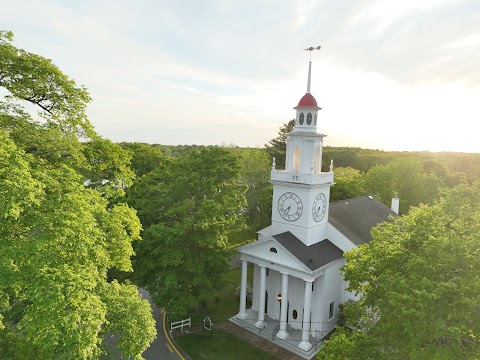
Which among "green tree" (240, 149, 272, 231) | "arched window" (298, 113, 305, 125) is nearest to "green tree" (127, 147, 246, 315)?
"arched window" (298, 113, 305, 125)

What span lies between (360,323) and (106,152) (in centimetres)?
1529

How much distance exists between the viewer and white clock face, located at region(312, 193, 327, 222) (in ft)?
87.8

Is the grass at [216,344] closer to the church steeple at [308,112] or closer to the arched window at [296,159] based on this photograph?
the arched window at [296,159]

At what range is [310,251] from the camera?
25734 mm

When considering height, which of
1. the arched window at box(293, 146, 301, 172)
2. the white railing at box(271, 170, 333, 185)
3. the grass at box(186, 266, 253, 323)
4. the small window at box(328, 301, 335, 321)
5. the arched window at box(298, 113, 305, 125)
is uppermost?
the arched window at box(298, 113, 305, 125)

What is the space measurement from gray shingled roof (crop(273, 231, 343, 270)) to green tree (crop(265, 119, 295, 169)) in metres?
36.7

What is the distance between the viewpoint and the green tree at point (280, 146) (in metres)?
63.7

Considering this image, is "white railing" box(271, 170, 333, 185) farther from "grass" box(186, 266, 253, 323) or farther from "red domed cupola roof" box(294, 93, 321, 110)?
"grass" box(186, 266, 253, 323)

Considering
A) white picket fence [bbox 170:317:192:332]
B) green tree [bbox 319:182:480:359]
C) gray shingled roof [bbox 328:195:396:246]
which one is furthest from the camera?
gray shingled roof [bbox 328:195:396:246]

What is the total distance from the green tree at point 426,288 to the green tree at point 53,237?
10066mm

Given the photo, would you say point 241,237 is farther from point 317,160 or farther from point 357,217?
point 317,160

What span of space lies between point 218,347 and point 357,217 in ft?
61.0

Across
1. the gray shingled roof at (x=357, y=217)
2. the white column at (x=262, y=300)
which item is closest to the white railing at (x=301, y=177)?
the gray shingled roof at (x=357, y=217)

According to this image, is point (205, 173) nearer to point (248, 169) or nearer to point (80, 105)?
point (80, 105)
